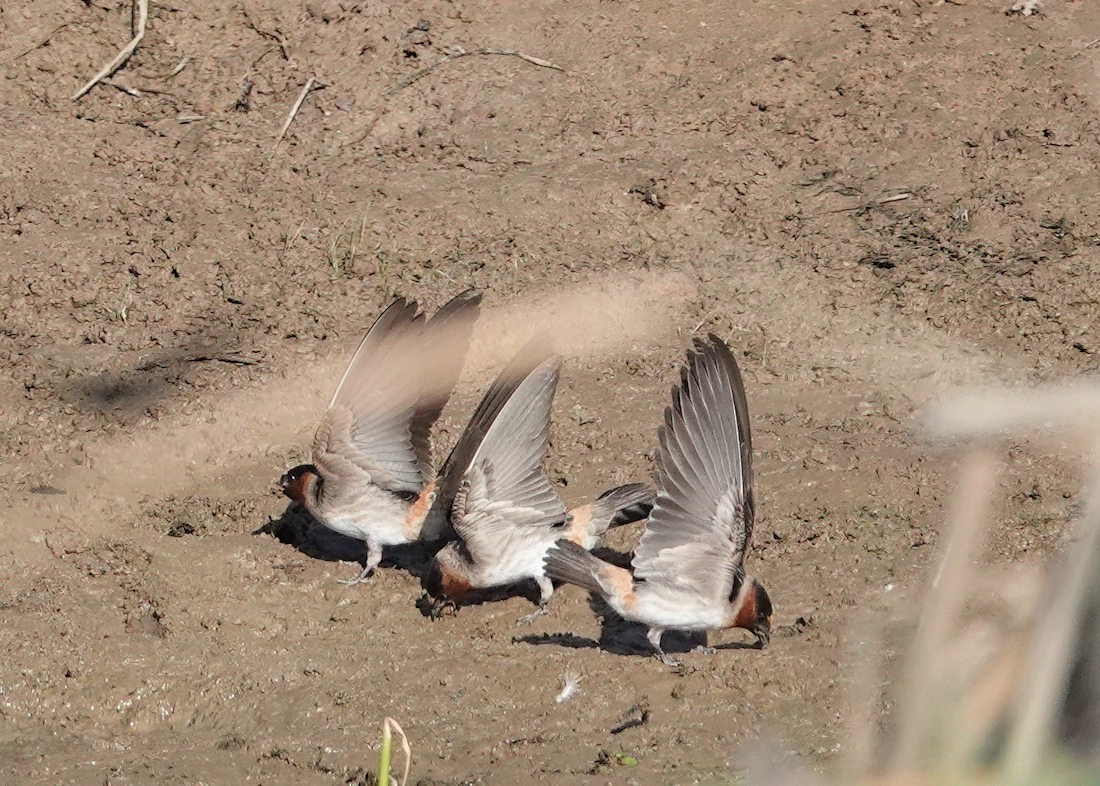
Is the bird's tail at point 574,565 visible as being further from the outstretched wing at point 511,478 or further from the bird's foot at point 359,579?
the bird's foot at point 359,579

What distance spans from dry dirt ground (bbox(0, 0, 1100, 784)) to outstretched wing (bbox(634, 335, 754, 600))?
439mm

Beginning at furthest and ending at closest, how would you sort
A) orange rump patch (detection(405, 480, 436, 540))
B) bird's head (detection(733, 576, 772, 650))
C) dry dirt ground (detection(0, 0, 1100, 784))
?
orange rump patch (detection(405, 480, 436, 540))
dry dirt ground (detection(0, 0, 1100, 784))
bird's head (detection(733, 576, 772, 650))

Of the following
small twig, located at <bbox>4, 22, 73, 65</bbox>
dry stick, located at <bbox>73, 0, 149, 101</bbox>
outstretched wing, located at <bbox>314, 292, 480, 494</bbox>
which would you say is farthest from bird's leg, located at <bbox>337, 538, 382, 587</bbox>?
small twig, located at <bbox>4, 22, 73, 65</bbox>

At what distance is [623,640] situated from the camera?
6008mm

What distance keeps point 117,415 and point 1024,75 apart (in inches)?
230

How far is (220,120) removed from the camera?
9367mm

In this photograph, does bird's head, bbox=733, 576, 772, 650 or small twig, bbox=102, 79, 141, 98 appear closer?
bird's head, bbox=733, 576, 772, 650

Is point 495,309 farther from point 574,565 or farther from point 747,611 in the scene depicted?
point 747,611

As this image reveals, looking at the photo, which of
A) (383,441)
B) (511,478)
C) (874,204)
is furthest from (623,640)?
(874,204)

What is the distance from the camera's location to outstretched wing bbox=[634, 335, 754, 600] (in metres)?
5.30

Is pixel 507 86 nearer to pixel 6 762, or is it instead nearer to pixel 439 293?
pixel 439 293

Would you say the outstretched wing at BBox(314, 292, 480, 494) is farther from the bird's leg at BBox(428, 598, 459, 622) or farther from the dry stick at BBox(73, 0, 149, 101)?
the dry stick at BBox(73, 0, 149, 101)

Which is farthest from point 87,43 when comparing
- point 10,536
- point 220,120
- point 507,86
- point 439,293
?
point 10,536

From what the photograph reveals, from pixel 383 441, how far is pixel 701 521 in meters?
1.82
